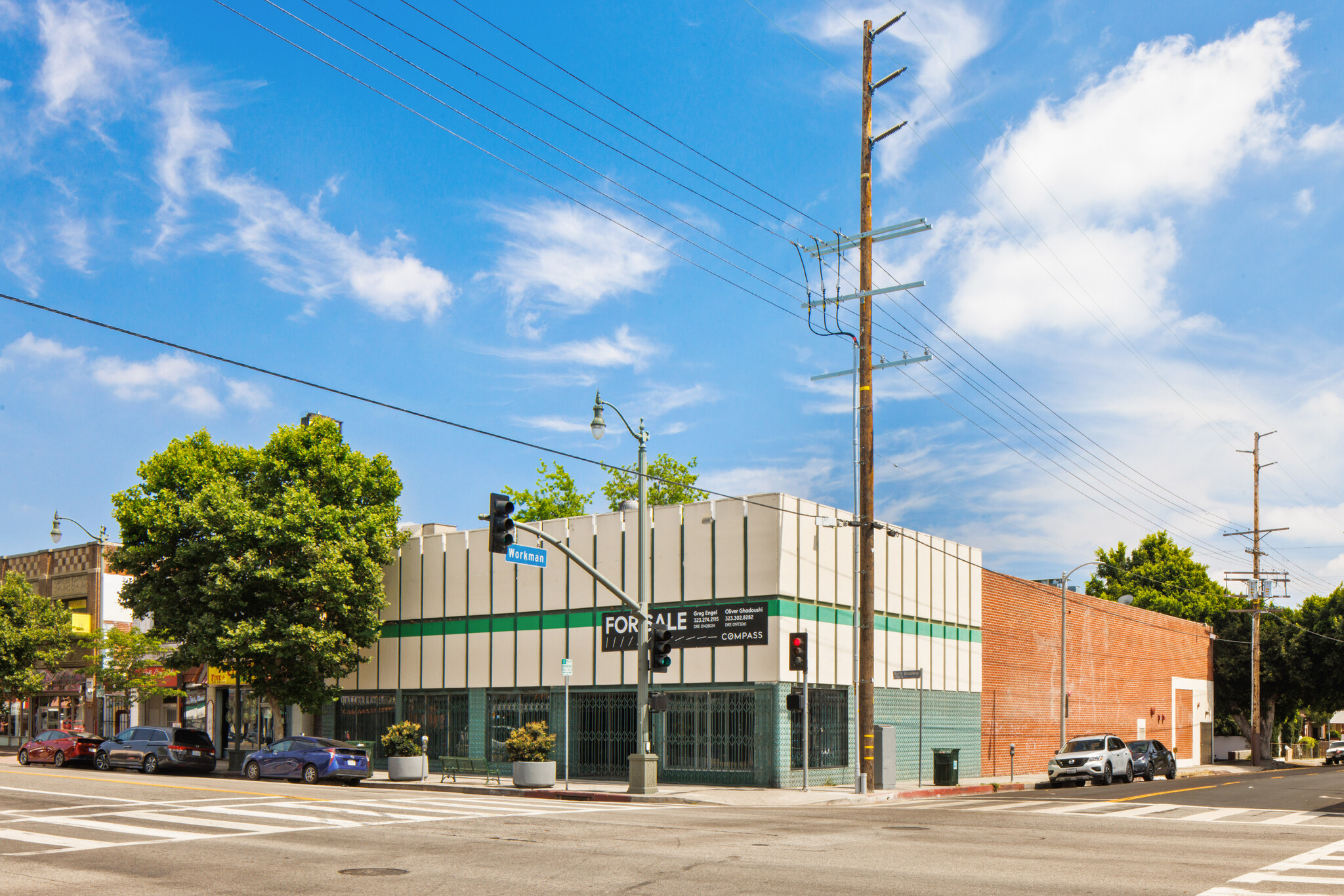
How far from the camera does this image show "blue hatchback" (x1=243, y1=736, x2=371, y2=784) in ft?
99.5

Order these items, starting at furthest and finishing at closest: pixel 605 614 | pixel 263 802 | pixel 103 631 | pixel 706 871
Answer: pixel 103 631
pixel 605 614
pixel 263 802
pixel 706 871

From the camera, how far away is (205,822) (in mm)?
18422

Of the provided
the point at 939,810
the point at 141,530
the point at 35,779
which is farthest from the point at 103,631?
the point at 939,810

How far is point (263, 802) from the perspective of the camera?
22.5 m

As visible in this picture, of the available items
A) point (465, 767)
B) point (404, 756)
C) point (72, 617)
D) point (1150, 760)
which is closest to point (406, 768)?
point (404, 756)

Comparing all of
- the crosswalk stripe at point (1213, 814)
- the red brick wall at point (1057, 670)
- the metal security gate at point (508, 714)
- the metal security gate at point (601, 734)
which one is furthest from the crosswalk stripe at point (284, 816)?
the red brick wall at point (1057, 670)

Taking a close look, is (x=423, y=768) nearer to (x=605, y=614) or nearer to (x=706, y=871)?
(x=605, y=614)

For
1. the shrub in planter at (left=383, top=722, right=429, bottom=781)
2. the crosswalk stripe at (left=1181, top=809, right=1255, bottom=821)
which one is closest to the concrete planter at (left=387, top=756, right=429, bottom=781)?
the shrub in planter at (left=383, top=722, right=429, bottom=781)

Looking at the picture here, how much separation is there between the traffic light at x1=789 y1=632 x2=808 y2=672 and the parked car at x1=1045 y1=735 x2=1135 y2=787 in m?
11.6

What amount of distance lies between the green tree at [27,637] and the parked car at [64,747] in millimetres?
9330

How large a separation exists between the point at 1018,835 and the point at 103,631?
145 ft

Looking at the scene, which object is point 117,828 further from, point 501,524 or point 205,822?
point 501,524

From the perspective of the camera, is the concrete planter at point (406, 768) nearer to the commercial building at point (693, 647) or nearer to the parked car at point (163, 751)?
the commercial building at point (693, 647)

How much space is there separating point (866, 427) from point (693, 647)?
790cm
